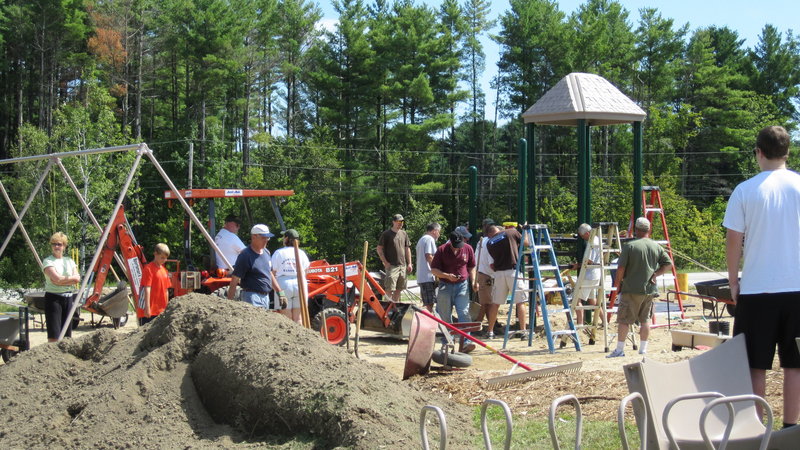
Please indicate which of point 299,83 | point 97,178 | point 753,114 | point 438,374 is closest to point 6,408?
point 438,374

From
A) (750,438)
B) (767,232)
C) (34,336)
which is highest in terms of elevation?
(767,232)

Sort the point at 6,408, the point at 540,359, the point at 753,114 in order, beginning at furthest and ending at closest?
the point at 753,114
the point at 540,359
the point at 6,408

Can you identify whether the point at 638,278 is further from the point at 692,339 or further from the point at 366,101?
the point at 366,101

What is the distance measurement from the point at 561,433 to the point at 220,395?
275 centimetres

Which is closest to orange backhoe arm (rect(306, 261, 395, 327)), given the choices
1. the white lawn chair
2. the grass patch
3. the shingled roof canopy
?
the shingled roof canopy

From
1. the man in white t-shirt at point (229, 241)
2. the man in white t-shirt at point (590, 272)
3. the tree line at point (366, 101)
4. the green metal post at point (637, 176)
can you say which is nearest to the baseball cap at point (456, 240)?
the man in white t-shirt at point (590, 272)

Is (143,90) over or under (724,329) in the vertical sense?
over

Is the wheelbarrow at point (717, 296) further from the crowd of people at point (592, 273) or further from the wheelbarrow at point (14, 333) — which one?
the wheelbarrow at point (14, 333)

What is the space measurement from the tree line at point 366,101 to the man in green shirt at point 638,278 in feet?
103

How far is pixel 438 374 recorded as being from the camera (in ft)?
30.0

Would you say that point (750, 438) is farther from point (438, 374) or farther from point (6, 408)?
point (6, 408)

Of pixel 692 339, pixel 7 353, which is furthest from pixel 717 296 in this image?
pixel 7 353

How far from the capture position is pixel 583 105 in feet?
43.7

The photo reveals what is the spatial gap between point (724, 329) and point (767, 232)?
7.02 meters
